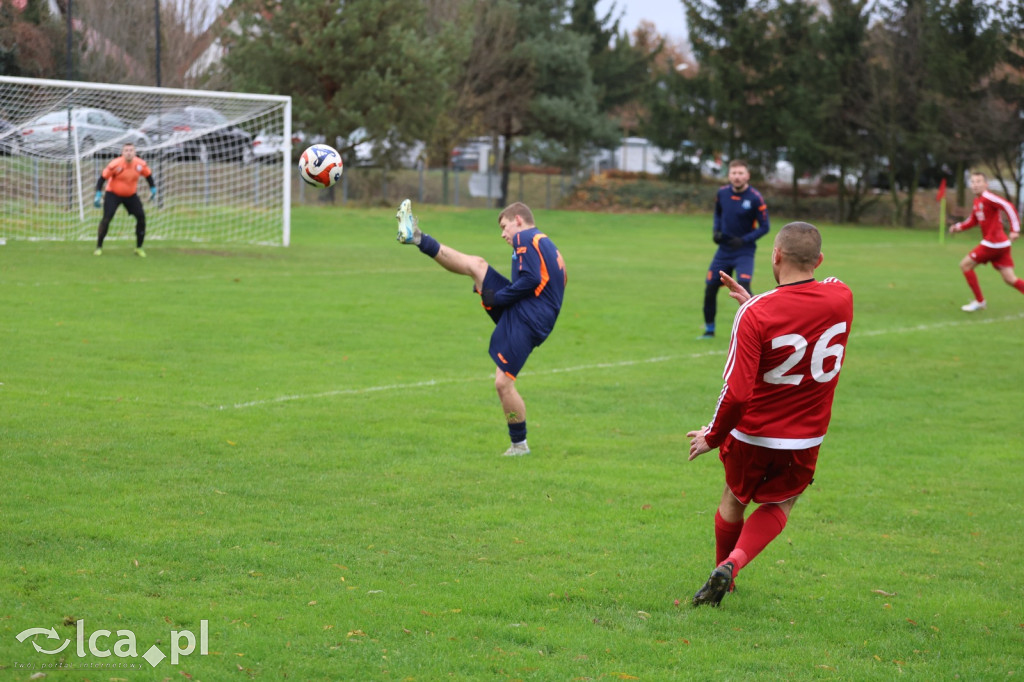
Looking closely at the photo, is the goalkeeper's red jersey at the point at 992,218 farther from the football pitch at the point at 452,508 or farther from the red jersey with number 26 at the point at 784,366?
the red jersey with number 26 at the point at 784,366

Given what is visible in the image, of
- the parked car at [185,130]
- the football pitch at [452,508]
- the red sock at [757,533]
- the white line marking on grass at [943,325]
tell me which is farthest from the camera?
the parked car at [185,130]

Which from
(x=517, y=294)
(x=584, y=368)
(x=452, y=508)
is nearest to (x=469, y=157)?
(x=584, y=368)

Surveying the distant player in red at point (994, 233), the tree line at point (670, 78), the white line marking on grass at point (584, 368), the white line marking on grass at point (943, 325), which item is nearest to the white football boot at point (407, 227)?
the white line marking on grass at point (584, 368)

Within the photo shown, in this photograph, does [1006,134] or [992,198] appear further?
[1006,134]

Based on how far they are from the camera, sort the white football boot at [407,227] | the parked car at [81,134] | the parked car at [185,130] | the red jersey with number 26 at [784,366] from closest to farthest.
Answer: the red jersey with number 26 at [784,366] < the white football boot at [407,227] < the parked car at [81,134] < the parked car at [185,130]

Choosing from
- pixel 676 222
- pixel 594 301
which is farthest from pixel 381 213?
pixel 594 301

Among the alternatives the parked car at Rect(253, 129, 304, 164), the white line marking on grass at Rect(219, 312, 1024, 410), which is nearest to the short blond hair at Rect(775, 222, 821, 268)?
the white line marking on grass at Rect(219, 312, 1024, 410)

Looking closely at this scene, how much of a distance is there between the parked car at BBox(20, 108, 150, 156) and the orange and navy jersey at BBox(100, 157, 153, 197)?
3285mm

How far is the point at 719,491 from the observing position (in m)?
7.88

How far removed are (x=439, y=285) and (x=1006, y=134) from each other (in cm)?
2966

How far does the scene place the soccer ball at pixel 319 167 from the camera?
28.7 feet

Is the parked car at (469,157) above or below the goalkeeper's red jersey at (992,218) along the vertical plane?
above

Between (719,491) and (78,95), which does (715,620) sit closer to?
(719,491)

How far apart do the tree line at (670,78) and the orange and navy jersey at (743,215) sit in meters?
21.4
